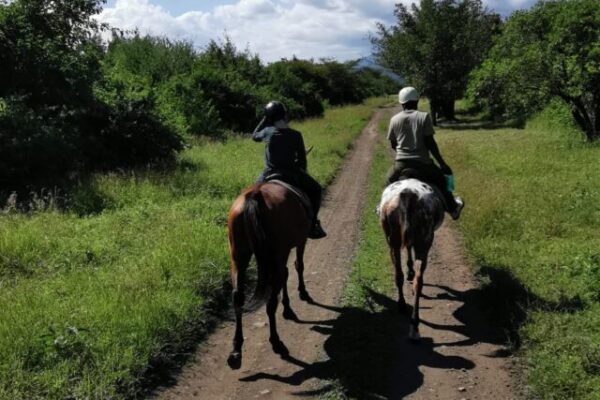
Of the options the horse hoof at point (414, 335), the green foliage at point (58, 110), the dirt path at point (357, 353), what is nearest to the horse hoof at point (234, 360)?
the dirt path at point (357, 353)

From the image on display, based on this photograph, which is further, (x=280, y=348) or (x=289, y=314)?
(x=289, y=314)

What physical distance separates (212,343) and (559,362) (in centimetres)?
353

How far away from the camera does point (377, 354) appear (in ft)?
17.0

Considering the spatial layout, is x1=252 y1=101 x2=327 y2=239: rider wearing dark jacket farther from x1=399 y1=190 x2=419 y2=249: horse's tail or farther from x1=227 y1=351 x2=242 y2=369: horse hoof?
x1=227 y1=351 x2=242 y2=369: horse hoof

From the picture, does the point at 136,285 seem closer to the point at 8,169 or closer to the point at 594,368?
the point at 594,368

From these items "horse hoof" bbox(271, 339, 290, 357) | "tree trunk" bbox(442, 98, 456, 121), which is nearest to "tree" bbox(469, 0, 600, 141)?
"tree trunk" bbox(442, 98, 456, 121)

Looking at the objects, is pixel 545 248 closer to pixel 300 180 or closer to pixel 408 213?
pixel 408 213

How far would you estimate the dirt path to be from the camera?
462 cm

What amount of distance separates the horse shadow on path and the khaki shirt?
198 cm

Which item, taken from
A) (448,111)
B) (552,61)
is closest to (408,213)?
(552,61)

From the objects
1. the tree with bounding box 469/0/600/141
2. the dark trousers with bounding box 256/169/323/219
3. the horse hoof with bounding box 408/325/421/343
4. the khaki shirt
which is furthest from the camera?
the tree with bounding box 469/0/600/141

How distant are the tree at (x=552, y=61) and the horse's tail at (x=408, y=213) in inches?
533

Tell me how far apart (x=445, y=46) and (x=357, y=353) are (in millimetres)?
27737

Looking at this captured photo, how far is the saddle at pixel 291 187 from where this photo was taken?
5952mm
